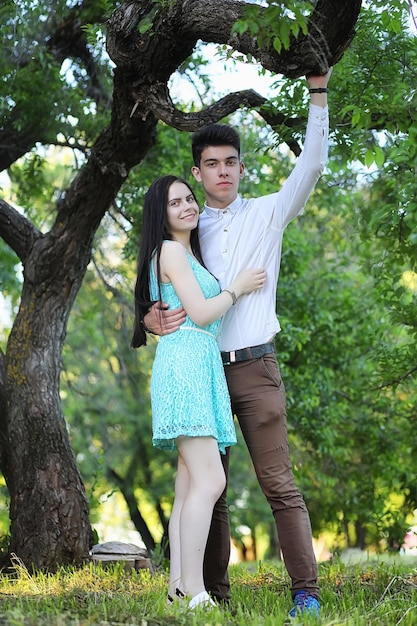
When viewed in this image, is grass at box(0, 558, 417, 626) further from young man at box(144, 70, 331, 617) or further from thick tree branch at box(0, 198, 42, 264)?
thick tree branch at box(0, 198, 42, 264)

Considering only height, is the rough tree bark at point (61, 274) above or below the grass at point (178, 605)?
above

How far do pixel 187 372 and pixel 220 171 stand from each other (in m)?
0.93

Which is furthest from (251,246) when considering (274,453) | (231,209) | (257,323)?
(274,453)

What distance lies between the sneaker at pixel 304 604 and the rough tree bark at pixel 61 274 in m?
1.99

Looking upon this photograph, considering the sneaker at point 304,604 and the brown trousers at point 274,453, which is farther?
the brown trousers at point 274,453

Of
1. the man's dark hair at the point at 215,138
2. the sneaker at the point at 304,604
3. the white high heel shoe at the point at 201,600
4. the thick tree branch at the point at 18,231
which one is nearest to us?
the white high heel shoe at the point at 201,600

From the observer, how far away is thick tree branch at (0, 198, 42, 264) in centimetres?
572

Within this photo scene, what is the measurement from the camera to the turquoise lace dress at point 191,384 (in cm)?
342

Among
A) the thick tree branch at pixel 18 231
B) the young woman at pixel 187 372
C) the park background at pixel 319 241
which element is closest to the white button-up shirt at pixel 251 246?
the young woman at pixel 187 372

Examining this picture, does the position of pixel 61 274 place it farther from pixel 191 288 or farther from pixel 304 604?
pixel 304 604

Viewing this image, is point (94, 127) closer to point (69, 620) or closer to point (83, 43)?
point (83, 43)

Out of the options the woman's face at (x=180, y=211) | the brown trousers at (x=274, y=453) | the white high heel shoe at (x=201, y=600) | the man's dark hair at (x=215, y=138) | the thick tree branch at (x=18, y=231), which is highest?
the thick tree branch at (x=18, y=231)

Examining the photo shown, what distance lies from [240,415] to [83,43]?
4.01 m

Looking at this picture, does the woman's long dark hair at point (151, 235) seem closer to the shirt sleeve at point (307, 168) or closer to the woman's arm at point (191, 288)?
the woman's arm at point (191, 288)
